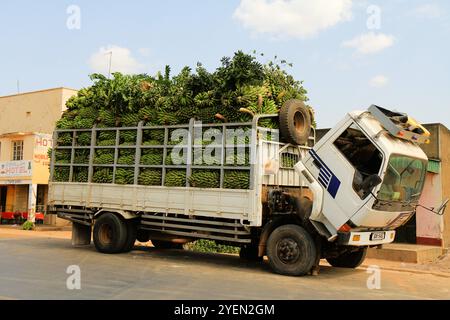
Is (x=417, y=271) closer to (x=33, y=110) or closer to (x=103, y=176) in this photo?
(x=103, y=176)

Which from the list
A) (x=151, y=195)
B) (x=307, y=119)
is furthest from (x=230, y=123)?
(x=151, y=195)

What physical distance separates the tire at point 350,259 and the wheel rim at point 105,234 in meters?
5.27

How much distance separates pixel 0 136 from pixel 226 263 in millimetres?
19880

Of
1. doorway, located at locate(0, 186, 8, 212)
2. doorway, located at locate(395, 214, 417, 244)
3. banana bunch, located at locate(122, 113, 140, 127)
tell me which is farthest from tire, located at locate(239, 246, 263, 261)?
doorway, located at locate(0, 186, 8, 212)

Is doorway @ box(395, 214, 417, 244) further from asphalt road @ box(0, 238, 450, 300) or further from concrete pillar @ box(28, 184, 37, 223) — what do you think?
concrete pillar @ box(28, 184, 37, 223)

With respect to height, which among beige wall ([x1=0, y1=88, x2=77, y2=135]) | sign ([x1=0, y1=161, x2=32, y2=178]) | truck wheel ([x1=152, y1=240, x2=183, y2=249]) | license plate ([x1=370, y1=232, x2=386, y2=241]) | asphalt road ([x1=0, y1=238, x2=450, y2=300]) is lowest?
asphalt road ([x1=0, y1=238, x2=450, y2=300])

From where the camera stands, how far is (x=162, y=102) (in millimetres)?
10898

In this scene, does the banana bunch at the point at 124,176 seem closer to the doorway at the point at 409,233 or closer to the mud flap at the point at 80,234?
the mud flap at the point at 80,234

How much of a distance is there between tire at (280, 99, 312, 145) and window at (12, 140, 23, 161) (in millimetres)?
19587

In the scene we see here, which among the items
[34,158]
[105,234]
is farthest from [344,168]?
[34,158]

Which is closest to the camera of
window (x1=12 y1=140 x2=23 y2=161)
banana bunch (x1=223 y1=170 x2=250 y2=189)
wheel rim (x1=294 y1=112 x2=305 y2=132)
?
banana bunch (x1=223 y1=170 x2=250 y2=189)

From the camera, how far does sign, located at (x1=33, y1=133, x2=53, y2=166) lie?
24.5 meters

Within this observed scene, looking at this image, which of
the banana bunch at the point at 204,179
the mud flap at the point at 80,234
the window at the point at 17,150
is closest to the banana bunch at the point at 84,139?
the mud flap at the point at 80,234
